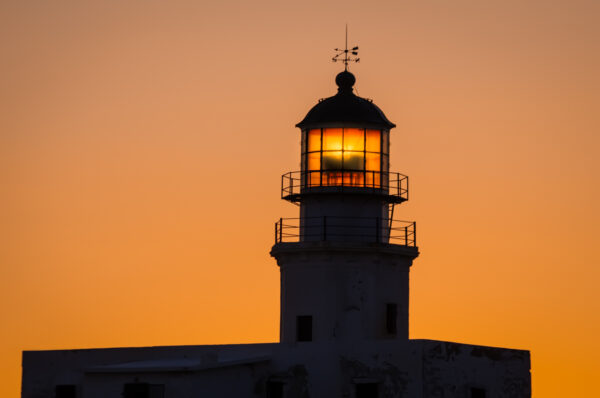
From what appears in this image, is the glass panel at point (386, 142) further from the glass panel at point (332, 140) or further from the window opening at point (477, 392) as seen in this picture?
the window opening at point (477, 392)

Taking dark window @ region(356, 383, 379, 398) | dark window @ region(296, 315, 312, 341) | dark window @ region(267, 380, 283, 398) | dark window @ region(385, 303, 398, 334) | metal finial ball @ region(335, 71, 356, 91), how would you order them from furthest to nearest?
metal finial ball @ region(335, 71, 356, 91) < dark window @ region(385, 303, 398, 334) < dark window @ region(296, 315, 312, 341) < dark window @ region(267, 380, 283, 398) < dark window @ region(356, 383, 379, 398)

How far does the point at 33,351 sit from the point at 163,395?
546 centimetres

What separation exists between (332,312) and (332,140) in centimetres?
478

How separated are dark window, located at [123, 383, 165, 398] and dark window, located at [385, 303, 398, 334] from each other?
7058mm

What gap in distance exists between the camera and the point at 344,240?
48031mm

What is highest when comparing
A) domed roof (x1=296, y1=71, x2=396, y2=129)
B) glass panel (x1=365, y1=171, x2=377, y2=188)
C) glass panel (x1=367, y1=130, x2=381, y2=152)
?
domed roof (x1=296, y1=71, x2=396, y2=129)

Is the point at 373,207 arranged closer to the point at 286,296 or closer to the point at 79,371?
the point at 286,296

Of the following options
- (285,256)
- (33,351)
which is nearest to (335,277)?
(285,256)

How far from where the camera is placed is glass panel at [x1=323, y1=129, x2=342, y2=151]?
48.3m

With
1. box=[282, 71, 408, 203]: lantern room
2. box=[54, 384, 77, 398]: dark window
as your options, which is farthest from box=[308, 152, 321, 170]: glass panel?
box=[54, 384, 77, 398]: dark window

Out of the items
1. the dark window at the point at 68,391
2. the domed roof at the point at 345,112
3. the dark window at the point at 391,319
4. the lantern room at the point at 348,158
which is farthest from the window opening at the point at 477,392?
the dark window at the point at 68,391

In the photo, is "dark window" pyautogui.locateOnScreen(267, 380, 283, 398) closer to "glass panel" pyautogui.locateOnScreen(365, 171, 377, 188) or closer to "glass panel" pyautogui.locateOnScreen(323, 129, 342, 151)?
"glass panel" pyautogui.locateOnScreen(365, 171, 377, 188)

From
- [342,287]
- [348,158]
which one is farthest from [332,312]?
[348,158]

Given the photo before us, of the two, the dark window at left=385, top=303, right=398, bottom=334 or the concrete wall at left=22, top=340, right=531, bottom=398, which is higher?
the dark window at left=385, top=303, right=398, bottom=334
